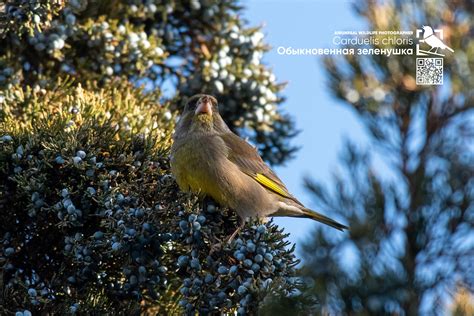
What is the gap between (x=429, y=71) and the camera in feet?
9.35

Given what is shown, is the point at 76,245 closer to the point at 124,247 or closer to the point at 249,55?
the point at 124,247

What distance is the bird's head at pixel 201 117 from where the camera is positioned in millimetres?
4410

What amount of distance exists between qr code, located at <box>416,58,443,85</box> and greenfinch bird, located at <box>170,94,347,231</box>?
3.95 ft

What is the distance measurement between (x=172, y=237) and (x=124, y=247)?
0.65 feet

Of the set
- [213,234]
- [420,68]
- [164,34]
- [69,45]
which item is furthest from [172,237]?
[164,34]

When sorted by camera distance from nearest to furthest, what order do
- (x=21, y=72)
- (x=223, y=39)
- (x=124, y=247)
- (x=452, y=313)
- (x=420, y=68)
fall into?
(x=452, y=313)
(x=420, y=68)
(x=124, y=247)
(x=21, y=72)
(x=223, y=39)

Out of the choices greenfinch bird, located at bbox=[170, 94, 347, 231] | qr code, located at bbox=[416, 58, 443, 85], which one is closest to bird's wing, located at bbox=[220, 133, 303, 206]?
greenfinch bird, located at bbox=[170, 94, 347, 231]

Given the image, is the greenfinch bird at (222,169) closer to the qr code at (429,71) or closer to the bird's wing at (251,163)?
the bird's wing at (251,163)

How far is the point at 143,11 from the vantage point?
15.4ft

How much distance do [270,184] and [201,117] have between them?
1.73 ft

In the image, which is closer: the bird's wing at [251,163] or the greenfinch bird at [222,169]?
the greenfinch bird at [222,169]

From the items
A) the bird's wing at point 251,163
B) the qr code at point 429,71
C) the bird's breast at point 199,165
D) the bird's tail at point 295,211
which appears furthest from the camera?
the bird's tail at point 295,211

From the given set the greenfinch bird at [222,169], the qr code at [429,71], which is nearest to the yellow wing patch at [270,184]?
the greenfinch bird at [222,169]

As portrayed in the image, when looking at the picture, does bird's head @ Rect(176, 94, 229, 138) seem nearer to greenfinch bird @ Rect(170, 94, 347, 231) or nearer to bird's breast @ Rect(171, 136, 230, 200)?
greenfinch bird @ Rect(170, 94, 347, 231)
